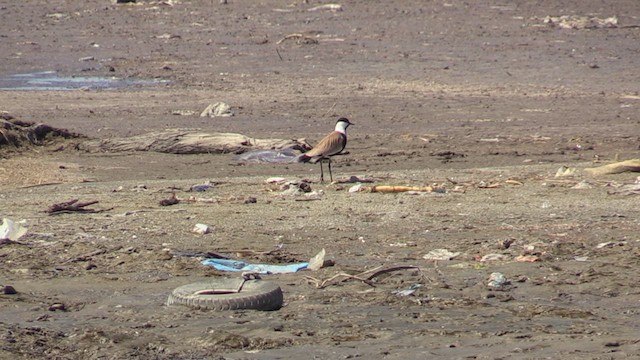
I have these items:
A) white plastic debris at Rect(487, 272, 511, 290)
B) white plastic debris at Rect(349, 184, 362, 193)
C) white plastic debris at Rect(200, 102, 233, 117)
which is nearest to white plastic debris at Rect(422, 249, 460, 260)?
white plastic debris at Rect(487, 272, 511, 290)

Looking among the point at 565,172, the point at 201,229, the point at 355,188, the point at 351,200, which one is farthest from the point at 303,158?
the point at 201,229

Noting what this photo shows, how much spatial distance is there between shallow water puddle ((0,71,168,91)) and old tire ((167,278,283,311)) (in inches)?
504

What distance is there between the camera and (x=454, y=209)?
35.3 ft

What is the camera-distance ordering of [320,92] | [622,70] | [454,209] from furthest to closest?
[622,70]
[320,92]
[454,209]

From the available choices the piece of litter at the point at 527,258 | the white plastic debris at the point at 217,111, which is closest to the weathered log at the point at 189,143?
the white plastic debris at the point at 217,111

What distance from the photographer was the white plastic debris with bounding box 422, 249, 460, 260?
9.12m

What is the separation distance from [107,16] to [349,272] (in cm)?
2161

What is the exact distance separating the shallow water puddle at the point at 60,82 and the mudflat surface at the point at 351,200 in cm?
50

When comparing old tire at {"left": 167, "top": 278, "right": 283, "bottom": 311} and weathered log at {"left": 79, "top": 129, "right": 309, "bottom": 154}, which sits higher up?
old tire at {"left": 167, "top": 278, "right": 283, "bottom": 311}

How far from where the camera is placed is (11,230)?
31.6 feet

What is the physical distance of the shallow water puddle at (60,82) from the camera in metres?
20.6

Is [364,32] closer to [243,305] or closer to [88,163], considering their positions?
[88,163]

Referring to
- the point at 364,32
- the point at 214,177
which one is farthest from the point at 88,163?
the point at 364,32

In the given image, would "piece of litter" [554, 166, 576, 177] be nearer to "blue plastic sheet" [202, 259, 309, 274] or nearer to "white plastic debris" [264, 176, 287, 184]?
"white plastic debris" [264, 176, 287, 184]
